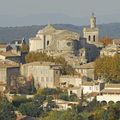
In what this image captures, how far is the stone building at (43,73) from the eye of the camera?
2557 inches

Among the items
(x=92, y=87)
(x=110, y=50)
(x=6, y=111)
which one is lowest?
(x=6, y=111)

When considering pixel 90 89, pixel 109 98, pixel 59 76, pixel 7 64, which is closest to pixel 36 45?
pixel 7 64

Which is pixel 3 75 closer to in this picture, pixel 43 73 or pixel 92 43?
pixel 43 73

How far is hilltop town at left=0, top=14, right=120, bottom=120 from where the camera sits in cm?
5671

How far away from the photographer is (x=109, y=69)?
2544 inches

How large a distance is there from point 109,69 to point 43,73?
442 centimetres

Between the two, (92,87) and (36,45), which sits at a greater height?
(36,45)

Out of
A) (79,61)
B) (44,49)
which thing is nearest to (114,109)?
(79,61)

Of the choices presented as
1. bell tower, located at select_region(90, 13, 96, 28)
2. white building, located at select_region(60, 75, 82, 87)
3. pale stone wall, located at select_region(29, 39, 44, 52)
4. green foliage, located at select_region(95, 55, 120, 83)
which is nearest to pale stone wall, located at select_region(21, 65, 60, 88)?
white building, located at select_region(60, 75, 82, 87)

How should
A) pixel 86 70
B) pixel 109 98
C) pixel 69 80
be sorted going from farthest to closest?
pixel 86 70, pixel 69 80, pixel 109 98

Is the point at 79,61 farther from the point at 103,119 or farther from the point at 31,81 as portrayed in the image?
the point at 103,119

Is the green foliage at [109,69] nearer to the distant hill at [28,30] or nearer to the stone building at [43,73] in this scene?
the stone building at [43,73]

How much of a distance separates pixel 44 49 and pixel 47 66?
8531 mm

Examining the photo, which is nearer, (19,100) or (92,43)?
(19,100)
